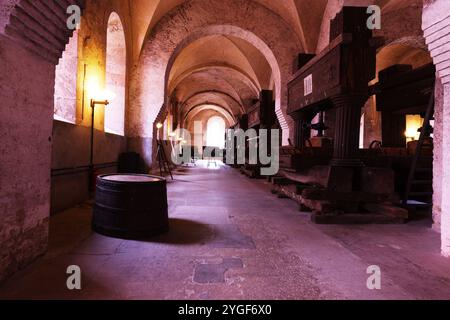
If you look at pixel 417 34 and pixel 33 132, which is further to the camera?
pixel 417 34

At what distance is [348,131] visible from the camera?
5.03 metres

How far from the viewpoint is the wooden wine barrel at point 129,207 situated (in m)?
3.54

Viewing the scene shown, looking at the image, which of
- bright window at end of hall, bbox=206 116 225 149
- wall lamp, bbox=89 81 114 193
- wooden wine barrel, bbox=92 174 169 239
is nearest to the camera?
wooden wine barrel, bbox=92 174 169 239

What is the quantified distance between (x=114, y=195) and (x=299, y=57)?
235 inches

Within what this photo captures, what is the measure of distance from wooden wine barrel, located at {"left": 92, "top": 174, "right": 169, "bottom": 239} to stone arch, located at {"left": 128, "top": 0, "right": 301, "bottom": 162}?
6675 millimetres

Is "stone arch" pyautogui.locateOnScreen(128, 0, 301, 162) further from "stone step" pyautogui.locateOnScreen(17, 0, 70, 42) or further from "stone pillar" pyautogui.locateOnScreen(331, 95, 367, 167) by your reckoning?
"stone step" pyautogui.locateOnScreen(17, 0, 70, 42)

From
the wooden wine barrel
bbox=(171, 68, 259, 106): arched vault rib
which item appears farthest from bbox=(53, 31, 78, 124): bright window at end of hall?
bbox=(171, 68, 259, 106): arched vault rib

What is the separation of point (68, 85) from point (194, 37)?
20.2ft

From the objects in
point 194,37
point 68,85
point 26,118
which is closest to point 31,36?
point 26,118

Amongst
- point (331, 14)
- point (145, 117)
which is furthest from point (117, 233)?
point (331, 14)

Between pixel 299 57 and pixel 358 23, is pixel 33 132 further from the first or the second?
pixel 299 57

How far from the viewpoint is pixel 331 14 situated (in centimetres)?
877

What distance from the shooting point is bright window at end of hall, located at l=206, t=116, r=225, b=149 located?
40344 mm
